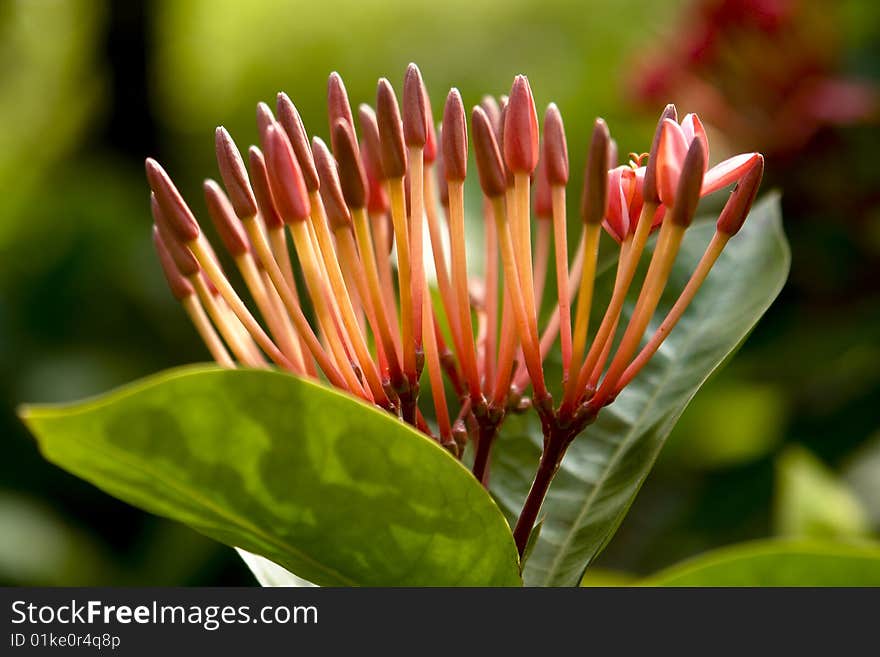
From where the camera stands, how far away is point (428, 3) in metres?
3.22

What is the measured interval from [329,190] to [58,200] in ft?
5.29

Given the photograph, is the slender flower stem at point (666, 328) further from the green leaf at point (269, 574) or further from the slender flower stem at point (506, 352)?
the green leaf at point (269, 574)

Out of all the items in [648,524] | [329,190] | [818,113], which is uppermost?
[329,190]

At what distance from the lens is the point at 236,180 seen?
591mm

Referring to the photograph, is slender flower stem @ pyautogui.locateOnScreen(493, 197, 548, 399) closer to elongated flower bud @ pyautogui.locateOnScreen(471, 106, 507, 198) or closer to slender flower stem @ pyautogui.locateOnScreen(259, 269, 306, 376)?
elongated flower bud @ pyautogui.locateOnScreen(471, 106, 507, 198)

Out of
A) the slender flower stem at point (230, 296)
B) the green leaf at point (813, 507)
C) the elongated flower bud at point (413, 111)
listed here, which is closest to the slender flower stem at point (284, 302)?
the slender flower stem at point (230, 296)

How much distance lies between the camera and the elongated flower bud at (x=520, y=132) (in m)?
0.58

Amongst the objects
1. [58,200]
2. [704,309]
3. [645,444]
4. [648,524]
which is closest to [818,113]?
[648,524]

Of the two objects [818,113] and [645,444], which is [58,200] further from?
[645,444]

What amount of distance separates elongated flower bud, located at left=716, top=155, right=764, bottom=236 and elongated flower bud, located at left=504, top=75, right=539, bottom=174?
0.11 m

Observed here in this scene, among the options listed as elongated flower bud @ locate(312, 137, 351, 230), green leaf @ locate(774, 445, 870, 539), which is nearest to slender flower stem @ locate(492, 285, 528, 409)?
elongated flower bud @ locate(312, 137, 351, 230)

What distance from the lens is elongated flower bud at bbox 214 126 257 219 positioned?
591mm

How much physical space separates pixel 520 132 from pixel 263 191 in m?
0.15

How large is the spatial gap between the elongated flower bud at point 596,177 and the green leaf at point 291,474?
0.17m
